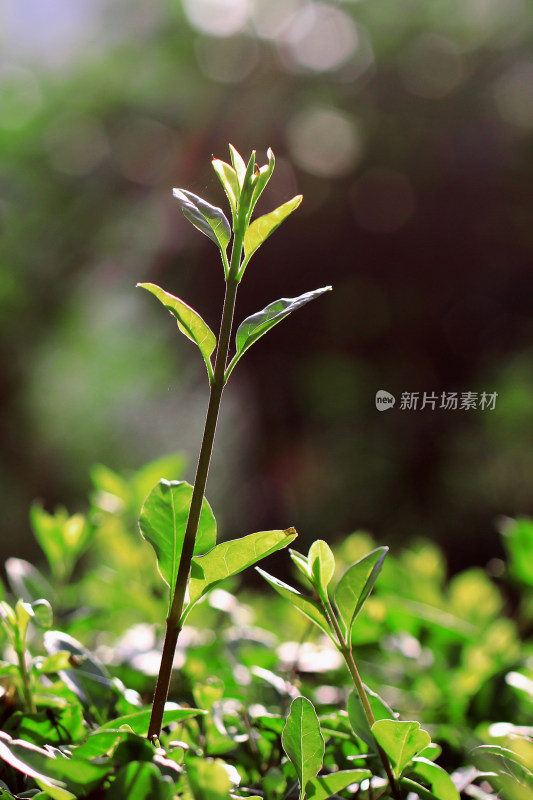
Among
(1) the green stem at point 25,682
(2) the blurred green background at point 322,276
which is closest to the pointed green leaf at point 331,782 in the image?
(1) the green stem at point 25,682

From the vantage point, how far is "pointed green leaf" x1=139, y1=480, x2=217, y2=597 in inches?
8.2

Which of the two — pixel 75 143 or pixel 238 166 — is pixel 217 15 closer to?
pixel 75 143

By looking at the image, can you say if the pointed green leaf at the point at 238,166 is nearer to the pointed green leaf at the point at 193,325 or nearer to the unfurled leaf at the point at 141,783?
the pointed green leaf at the point at 193,325

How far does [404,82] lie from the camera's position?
205 cm

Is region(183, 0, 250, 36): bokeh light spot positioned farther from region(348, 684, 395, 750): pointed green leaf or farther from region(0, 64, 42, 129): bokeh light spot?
region(348, 684, 395, 750): pointed green leaf

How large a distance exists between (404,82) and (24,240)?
1279 mm

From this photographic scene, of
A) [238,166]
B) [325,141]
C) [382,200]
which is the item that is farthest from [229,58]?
[238,166]

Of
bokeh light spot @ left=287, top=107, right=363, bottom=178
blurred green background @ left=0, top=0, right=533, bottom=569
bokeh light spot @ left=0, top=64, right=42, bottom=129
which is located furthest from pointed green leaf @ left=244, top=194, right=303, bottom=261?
bokeh light spot @ left=0, top=64, right=42, bottom=129

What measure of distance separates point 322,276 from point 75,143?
43.0 inches

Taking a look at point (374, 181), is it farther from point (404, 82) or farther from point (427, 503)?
point (427, 503)

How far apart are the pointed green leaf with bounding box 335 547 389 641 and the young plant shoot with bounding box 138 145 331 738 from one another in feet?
0.09

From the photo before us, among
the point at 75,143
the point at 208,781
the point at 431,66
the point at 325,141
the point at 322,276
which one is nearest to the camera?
the point at 208,781

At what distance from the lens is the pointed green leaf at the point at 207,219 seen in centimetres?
22

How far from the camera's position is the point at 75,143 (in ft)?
7.52
